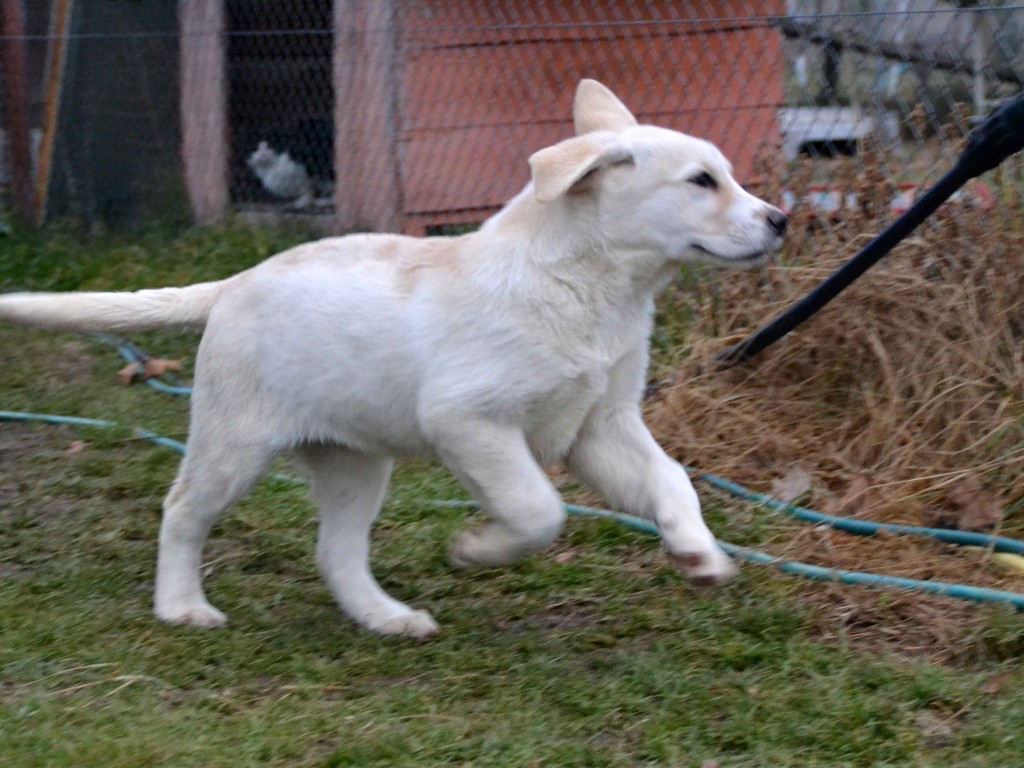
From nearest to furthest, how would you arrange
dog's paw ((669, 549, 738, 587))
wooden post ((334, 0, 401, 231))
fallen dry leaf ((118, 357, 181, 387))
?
dog's paw ((669, 549, 738, 587))
fallen dry leaf ((118, 357, 181, 387))
wooden post ((334, 0, 401, 231))

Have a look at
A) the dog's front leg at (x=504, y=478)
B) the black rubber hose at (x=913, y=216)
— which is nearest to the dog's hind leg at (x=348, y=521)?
the dog's front leg at (x=504, y=478)

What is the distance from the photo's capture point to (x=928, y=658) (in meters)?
3.31

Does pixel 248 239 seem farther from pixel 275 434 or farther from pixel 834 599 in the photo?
pixel 834 599

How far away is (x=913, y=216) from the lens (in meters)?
4.15

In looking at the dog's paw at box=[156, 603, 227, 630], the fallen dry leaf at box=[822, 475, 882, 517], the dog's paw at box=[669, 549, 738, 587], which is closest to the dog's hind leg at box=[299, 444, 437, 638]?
the dog's paw at box=[156, 603, 227, 630]

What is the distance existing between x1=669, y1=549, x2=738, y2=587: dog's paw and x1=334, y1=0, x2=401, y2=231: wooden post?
4.81m

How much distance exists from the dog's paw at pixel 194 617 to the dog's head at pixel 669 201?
1.39 metres

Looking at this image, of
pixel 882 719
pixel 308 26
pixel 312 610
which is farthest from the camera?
pixel 308 26

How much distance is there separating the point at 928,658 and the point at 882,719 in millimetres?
Answer: 417

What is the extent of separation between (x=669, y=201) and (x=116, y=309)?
1.55 metres

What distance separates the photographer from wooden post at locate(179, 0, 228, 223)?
8562 millimetres

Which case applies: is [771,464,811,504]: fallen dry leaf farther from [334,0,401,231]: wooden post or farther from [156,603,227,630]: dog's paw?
[334,0,401,231]: wooden post

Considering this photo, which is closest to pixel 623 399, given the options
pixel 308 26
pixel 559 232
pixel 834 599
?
pixel 559 232

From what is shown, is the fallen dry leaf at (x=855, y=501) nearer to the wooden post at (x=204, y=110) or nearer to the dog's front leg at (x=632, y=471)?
the dog's front leg at (x=632, y=471)
